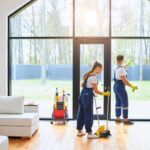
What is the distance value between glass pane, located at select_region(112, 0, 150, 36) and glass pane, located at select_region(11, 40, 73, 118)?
4.08 ft

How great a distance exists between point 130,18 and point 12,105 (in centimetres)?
351

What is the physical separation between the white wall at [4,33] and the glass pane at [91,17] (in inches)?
53.4

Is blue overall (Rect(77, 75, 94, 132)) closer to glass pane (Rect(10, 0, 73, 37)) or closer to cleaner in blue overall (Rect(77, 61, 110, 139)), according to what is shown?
cleaner in blue overall (Rect(77, 61, 110, 139))

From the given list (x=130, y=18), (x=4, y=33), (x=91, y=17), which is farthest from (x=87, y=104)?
(x=4, y=33)

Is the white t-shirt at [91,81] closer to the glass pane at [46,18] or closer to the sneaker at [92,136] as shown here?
the sneaker at [92,136]

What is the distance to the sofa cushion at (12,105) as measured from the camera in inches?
225

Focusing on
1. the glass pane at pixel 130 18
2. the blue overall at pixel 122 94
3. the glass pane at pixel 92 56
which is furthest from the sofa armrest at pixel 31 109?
the glass pane at pixel 130 18

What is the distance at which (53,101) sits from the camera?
7234mm

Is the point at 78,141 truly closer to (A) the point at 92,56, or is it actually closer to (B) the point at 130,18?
(A) the point at 92,56

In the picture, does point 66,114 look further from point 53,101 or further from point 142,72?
point 142,72

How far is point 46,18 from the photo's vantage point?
7.27m

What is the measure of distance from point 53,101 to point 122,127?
1.85 meters

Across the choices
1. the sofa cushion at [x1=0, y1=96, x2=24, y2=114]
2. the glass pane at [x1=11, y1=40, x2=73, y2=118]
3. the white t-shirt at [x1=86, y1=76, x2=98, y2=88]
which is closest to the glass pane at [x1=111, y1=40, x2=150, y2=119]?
the glass pane at [x1=11, y1=40, x2=73, y2=118]

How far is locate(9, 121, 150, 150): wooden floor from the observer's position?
4.67 metres
